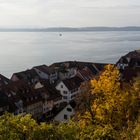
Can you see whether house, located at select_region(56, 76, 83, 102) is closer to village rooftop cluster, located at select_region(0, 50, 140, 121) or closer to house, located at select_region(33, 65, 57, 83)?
village rooftop cluster, located at select_region(0, 50, 140, 121)

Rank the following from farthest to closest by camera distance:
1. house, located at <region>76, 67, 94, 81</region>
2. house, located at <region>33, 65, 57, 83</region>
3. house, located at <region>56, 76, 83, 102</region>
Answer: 1. house, located at <region>33, 65, 57, 83</region>
2. house, located at <region>76, 67, 94, 81</region>
3. house, located at <region>56, 76, 83, 102</region>

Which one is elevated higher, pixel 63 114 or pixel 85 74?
pixel 85 74

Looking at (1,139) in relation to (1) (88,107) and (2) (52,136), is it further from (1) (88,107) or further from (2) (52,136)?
(1) (88,107)

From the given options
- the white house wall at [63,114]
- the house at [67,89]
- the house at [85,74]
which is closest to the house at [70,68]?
the house at [85,74]

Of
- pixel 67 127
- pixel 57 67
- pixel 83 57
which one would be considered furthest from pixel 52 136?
pixel 83 57

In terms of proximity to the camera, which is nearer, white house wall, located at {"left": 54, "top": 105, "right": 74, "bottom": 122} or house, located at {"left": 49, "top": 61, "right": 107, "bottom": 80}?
white house wall, located at {"left": 54, "top": 105, "right": 74, "bottom": 122}

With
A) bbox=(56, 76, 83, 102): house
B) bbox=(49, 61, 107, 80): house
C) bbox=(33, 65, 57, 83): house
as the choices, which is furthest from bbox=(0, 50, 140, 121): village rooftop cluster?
bbox=(49, 61, 107, 80): house

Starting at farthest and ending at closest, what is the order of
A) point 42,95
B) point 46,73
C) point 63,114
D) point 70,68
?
1. point 70,68
2. point 46,73
3. point 42,95
4. point 63,114

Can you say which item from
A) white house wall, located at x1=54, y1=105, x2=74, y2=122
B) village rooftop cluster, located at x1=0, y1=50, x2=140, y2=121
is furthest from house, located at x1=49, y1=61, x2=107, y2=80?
white house wall, located at x1=54, y1=105, x2=74, y2=122

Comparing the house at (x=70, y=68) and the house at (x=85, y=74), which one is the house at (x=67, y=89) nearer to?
the house at (x=85, y=74)

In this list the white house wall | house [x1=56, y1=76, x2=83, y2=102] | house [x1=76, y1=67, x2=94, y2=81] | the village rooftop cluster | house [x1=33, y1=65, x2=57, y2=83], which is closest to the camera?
the white house wall

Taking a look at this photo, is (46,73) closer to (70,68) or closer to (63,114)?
(70,68)

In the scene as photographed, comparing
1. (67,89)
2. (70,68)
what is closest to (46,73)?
(70,68)
